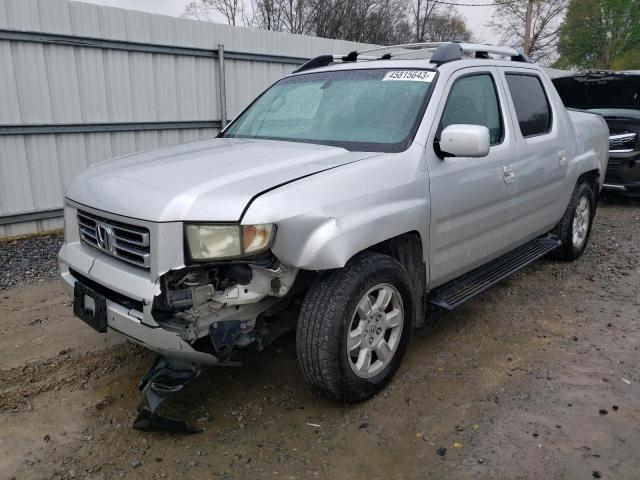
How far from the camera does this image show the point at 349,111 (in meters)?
3.48

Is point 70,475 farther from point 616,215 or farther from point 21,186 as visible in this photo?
point 616,215

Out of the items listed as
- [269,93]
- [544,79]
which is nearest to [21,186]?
[269,93]

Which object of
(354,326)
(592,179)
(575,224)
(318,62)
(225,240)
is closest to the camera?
(225,240)

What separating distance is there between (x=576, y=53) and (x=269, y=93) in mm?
38868

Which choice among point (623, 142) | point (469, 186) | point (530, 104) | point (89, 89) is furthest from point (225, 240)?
point (623, 142)

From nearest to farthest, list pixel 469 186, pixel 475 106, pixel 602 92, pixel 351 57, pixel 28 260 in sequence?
pixel 469 186, pixel 475 106, pixel 351 57, pixel 28 260, pixel 602 92

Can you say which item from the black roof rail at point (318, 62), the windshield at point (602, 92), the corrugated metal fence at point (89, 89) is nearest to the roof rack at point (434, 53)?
the black roof rail at point (318, 62)

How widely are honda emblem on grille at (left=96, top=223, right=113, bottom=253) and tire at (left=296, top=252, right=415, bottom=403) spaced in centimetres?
103

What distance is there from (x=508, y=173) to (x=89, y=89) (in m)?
5.23

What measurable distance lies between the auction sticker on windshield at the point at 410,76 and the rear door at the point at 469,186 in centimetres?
14

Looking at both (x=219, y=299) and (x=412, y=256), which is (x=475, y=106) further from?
(x=219, y=299)

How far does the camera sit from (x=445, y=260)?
340cm

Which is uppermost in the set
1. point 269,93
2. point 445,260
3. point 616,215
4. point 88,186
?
point 269,93

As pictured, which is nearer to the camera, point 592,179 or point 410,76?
point 410,76
